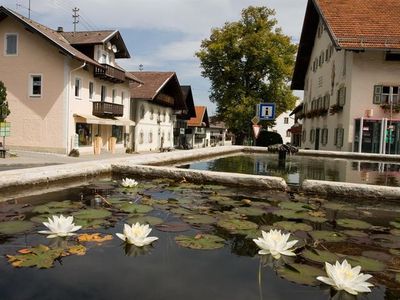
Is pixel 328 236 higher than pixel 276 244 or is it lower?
lower

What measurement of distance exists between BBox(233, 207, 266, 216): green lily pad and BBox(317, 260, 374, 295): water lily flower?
224 centimetres

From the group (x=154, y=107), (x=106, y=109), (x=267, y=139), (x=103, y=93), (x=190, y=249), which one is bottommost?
(x=190, y=249)

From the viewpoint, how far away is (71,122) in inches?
993

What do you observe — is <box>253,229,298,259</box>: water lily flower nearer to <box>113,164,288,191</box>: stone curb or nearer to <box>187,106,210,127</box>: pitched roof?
<box>113,164,288,191</box>: stone curb

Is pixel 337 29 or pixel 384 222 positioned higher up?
pixel 337 29

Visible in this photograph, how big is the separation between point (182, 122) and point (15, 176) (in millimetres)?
47221

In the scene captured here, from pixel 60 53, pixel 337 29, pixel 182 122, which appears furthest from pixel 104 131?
pixel 182 122

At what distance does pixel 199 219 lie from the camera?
4488 mm

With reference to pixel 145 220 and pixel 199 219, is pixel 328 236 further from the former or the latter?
pixel 145 220

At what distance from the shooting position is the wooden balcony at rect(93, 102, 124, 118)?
2838cm

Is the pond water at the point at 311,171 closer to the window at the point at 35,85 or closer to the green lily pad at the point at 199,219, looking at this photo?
the green lily pad at the point at 199,219

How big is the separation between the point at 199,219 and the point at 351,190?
289cm

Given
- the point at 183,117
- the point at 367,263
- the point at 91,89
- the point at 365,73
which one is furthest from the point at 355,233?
the point at 183,117

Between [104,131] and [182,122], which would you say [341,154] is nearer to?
[104,131]
